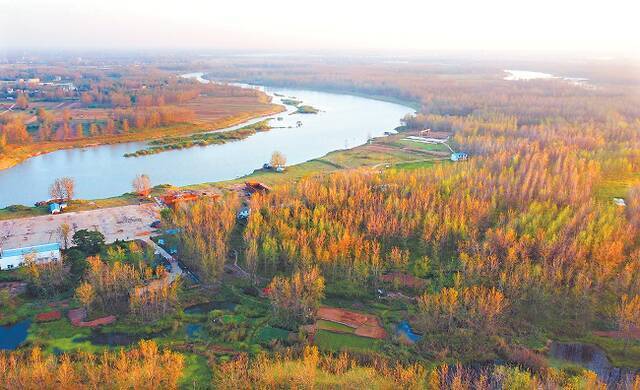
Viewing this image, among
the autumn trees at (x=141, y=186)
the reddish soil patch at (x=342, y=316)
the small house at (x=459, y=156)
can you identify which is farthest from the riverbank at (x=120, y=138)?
the reddish soil patch at (x=342, y=316)

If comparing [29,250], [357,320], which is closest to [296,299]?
[357,320]

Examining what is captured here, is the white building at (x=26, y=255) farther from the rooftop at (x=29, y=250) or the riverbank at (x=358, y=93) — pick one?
the riverbank at (x=358, y=93)

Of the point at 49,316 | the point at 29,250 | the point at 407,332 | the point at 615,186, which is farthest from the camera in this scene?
the point at 615,186

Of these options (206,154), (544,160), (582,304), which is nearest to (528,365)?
(582,304)

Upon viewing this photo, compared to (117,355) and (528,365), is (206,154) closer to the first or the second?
(117,355)

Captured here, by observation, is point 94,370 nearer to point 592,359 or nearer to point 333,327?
point 333,327

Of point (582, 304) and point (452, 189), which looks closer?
point (582, 304)
